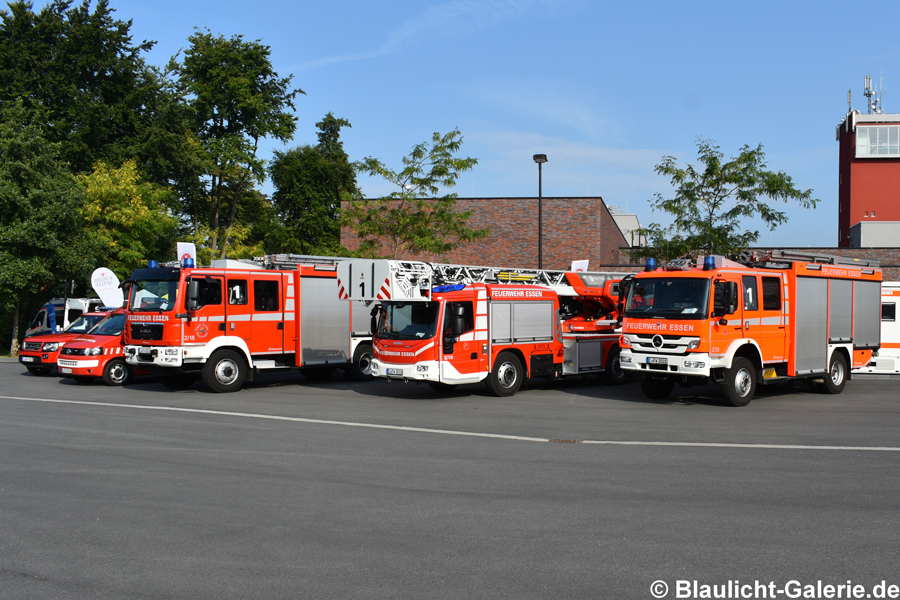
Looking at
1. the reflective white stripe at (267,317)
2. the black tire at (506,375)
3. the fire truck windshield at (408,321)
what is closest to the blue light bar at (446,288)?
the fire truck windshield at (408,321)

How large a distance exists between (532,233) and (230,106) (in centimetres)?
1824

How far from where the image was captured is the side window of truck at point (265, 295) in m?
18.0

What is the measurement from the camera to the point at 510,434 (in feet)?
38.2

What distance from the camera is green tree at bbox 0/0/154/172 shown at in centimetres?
3744

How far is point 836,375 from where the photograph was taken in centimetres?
1766

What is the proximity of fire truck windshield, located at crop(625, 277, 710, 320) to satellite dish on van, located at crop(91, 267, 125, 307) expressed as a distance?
1508 centimetres

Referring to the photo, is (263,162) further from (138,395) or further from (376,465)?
(376,465)

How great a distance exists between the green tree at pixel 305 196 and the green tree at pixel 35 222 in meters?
21.4

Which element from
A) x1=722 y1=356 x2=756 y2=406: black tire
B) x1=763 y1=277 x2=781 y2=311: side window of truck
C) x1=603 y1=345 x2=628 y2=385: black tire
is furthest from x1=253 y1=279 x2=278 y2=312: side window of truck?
x1=763 y1=277 x2=781 y2=311: side window of truck

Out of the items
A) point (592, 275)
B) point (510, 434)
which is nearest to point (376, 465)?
point (510, 434)

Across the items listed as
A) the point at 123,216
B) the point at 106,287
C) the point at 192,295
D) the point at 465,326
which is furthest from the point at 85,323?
the point at 465,326

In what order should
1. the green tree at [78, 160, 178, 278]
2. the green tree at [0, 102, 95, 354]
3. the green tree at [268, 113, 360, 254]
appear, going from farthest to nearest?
the green tree at [268, 113, 360, 254]
the green tree at [78, 160, 178, 278]
the green tree at [0, 102, 95, 354]

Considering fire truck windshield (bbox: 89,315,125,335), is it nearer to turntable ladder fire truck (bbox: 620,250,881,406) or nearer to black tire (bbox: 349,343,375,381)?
black tire (bbox: 349,343,375,381)

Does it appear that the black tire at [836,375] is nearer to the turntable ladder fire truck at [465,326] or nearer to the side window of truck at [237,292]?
the turntable ladder fire truck at [465,326]
